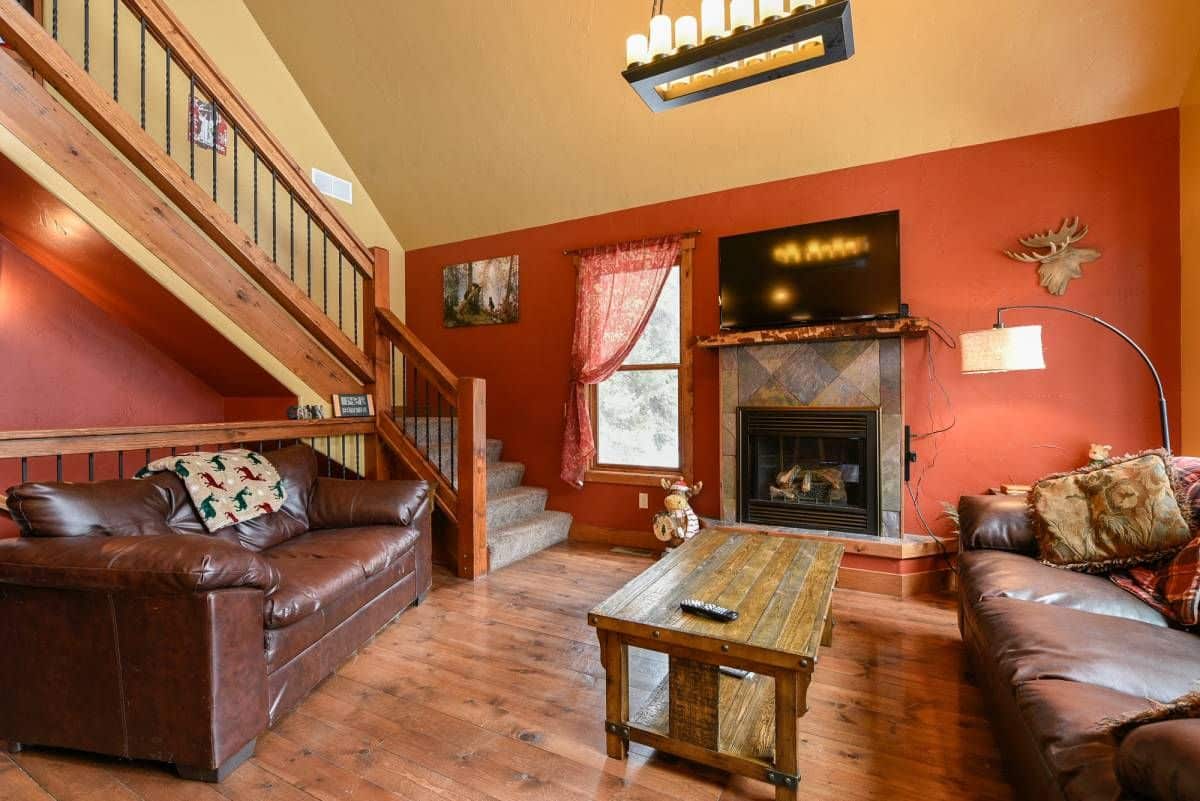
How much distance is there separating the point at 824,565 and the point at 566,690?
3.78ft

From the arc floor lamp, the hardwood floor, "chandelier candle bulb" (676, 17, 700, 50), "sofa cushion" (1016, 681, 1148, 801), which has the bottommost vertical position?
the hardwood floor

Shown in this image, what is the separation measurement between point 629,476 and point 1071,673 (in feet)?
9.86

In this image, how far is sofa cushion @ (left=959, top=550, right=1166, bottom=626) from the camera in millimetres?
1718

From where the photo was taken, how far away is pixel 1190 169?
106 inches

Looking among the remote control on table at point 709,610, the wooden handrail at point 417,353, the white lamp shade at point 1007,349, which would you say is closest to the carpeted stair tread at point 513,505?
the wooden handrail at point 417,353

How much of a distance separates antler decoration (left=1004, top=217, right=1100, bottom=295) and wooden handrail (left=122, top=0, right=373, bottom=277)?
4.15 metres

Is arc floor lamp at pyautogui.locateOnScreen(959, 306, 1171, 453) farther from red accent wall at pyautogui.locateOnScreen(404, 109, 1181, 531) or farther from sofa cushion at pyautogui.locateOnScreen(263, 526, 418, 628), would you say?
sofa cushion at pyautogui.locateOnScreen(263, 526, 418, 628)

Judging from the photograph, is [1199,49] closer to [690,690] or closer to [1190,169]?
[1190,169]

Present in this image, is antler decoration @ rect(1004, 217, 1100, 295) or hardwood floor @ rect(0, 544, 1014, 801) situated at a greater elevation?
antler decoration @ rect(1004, 217, 1100, 295)

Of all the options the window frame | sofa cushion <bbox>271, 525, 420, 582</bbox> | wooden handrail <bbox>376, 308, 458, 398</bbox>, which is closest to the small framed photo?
wooden handrail <bbox>376, 308, 458, 398</bbox>

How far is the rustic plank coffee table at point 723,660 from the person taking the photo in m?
1.47

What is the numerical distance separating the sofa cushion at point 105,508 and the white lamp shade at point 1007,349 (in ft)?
11.9

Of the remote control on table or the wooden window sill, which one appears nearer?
the remote control on table

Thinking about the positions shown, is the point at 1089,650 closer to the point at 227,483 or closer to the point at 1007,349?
the point at 1007,349
